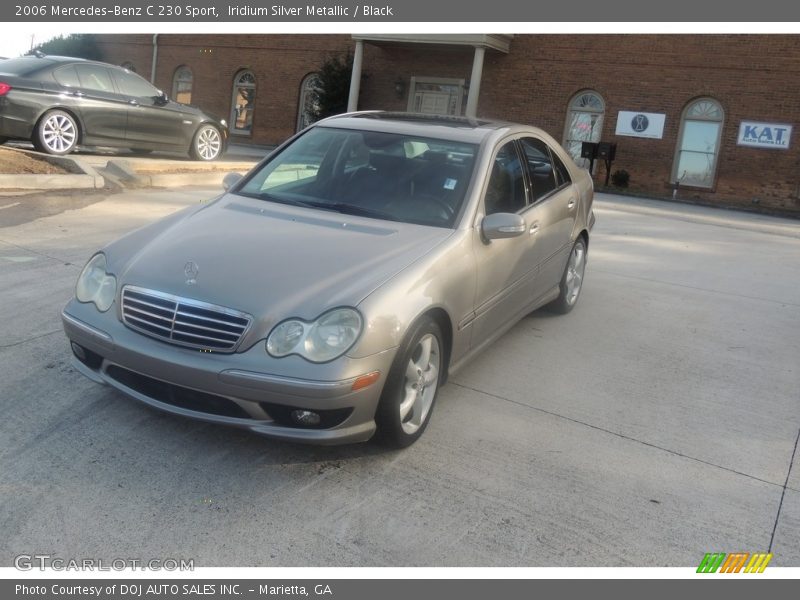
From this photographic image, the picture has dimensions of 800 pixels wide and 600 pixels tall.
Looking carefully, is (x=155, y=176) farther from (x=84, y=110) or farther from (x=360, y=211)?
(x=360, y=211)

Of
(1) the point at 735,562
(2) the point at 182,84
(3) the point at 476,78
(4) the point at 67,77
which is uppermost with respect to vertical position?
(3) the point at 476,78

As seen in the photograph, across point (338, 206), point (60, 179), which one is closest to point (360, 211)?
point (338, 206)

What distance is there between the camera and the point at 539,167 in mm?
5828

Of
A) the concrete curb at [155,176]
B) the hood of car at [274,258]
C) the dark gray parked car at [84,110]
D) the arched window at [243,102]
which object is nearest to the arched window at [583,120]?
the dark gray parked car at [84,110]

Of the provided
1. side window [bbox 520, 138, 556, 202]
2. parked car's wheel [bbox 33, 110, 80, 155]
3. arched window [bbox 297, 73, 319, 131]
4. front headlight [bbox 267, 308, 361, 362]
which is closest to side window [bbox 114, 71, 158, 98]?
parked car's wheel [bbox 33, 110, 80, 155]

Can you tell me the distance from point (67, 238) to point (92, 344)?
14.3ft

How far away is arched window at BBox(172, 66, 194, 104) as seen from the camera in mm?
30062

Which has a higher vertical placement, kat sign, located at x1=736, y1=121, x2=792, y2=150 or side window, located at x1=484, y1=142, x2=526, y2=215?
kat sign, located at x1=736, y1=121, x2=792, y2=150

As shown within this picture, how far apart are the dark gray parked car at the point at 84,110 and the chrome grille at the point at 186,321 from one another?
30.2 ft

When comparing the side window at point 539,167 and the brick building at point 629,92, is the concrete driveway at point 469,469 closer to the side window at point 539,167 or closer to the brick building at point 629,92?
the side window at point 539,167

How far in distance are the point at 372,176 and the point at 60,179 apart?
22.0 feet

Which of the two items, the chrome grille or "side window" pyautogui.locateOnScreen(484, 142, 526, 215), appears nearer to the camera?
the chrome grille

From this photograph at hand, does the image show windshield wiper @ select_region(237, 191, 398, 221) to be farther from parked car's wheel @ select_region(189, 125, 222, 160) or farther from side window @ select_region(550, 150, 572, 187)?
parked car's wheel @ select_region(189, 125, 222, 160)

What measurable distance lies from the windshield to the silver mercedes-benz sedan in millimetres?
12
